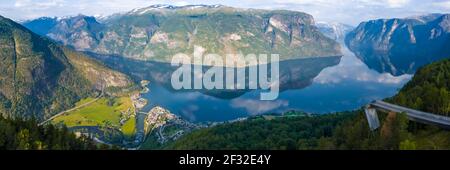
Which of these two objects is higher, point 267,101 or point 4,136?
point 4,136

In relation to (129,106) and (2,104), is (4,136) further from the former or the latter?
(2,104)

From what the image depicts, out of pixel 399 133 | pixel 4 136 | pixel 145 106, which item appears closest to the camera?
pixel 399 133
